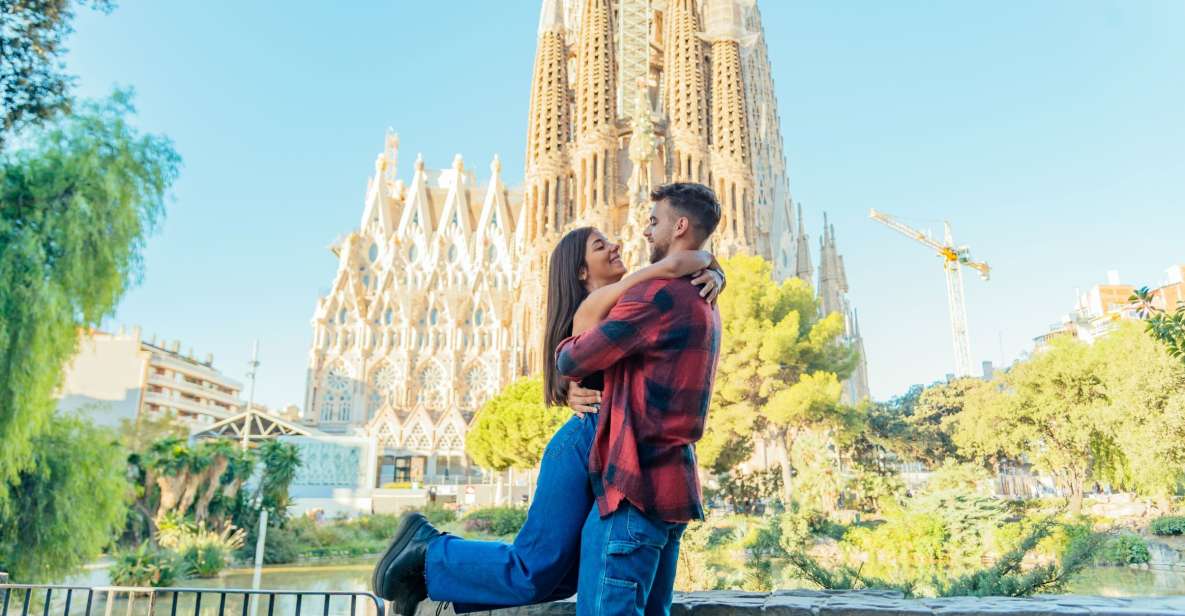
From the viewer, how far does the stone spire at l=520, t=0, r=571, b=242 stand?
3459cm

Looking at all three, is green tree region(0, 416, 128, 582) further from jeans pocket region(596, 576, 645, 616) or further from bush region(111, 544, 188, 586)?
jeans pocket region(596, 576, 645, 616)

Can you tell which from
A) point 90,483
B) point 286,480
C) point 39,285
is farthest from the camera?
point 286,480

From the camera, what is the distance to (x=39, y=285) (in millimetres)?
8219

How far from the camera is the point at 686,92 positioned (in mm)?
34781

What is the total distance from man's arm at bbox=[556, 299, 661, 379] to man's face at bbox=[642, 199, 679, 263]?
276 millimetres

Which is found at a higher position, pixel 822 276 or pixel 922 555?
pixel 822 276

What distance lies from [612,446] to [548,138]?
114ft

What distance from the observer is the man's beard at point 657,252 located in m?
2.05

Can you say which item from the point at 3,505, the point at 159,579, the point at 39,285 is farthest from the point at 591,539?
the point at 159,579

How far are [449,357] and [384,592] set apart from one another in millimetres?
43821

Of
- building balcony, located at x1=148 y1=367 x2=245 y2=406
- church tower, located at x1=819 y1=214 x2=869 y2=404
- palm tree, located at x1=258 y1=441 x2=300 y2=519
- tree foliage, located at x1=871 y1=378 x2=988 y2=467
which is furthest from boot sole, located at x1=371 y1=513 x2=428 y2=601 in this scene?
building balcony, located at x1=148 y1=367 x2=245 y2=406

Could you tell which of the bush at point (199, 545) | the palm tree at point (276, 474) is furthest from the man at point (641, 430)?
the palm tree at point (276, 474)

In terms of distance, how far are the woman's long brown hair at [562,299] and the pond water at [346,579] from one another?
956 centimetres

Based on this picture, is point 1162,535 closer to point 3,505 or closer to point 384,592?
point 384,592
